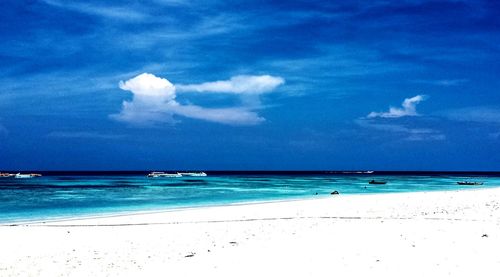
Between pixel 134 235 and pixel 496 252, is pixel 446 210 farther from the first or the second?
pixel 134 235

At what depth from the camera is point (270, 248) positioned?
39.9 ft

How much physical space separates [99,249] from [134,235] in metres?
2.47

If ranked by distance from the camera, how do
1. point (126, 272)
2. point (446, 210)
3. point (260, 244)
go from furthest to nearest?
point (446, 210)
point (260, 244)
point (126, 272)

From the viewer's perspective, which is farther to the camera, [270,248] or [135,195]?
[135,195]

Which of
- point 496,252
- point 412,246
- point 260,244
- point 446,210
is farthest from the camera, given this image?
point 446,210

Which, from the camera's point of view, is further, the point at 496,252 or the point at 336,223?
the point at 336,223

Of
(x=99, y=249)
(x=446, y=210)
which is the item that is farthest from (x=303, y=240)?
(x=446, y=210)

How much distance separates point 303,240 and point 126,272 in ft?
16.5

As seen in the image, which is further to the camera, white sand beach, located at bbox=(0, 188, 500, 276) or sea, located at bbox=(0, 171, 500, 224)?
sea, located at bbox=(0, 171, 500, 224)

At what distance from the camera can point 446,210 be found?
19828mm

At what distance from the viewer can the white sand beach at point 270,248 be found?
10078 mm

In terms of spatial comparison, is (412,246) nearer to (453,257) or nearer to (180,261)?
(453,257)

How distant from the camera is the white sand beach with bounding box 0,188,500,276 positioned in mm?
10078

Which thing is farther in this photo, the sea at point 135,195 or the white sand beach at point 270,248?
the sea at point 135,195
